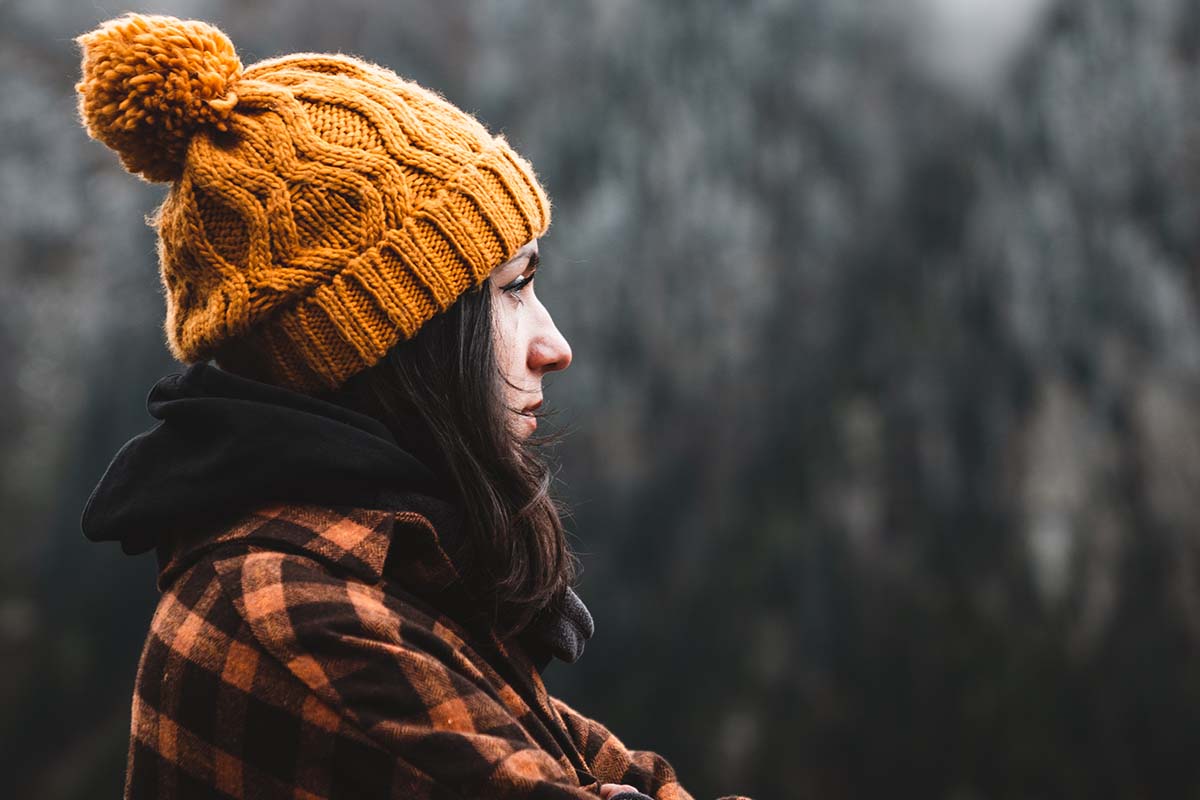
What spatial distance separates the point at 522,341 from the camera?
1207mm

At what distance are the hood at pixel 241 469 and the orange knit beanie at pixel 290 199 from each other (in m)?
0.08

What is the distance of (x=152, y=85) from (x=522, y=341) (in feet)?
1.62

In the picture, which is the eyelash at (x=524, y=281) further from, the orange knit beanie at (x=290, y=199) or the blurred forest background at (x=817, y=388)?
the blurred forest background at (x=817, y=388)

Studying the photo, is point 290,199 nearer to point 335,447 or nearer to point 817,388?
point 335,447

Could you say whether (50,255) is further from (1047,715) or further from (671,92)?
A: (1047,715)

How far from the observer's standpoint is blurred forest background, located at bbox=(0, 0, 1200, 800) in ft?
43.2

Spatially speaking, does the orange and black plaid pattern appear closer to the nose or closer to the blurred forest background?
the nose

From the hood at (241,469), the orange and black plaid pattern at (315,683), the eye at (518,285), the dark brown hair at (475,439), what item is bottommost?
the orange and black plaid pattern at (315,683)

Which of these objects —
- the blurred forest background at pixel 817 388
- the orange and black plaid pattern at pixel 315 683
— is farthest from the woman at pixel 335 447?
the blurred forest background at pixel 817 388

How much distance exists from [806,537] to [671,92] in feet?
22.1

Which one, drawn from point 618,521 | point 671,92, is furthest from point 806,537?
point 671,92

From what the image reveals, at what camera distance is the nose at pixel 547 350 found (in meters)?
1.22

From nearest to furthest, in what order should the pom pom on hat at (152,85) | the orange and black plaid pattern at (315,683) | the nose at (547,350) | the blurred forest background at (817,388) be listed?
the orange and black plaid pattern at (315,683) → the pom pom on hat at (152,85) → the nose at (547,350) → the blurred forest background at (817,388)

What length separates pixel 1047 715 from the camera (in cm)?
1316
